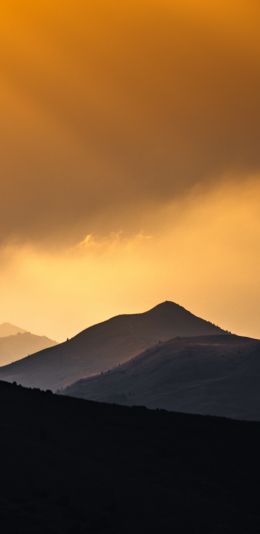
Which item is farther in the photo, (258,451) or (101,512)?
(258,451)

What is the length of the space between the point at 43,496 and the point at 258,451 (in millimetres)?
20025

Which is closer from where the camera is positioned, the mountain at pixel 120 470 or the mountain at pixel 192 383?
the mountain at pixel 120 470

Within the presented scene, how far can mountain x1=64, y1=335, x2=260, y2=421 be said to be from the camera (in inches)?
6097

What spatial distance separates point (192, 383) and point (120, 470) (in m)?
127

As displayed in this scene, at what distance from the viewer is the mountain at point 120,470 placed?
38.8 metres

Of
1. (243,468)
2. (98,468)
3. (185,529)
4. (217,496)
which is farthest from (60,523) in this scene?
(243,468)

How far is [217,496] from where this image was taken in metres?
46.5

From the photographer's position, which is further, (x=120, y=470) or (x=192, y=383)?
(x=192, y=383)

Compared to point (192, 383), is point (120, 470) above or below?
below

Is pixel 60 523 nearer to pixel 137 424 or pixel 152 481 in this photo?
pixel 152 481

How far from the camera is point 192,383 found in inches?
6796

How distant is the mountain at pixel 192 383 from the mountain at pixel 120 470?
284ft

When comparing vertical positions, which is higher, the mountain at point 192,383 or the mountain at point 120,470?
the mountain at point 192,383

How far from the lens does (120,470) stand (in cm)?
4669
